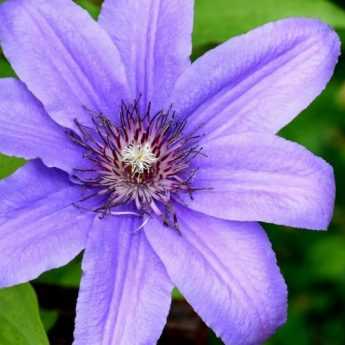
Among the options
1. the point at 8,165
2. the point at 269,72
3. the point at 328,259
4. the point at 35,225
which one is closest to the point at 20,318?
the point at 35,225

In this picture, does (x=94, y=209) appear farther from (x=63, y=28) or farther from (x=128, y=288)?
(x=63, y=28)

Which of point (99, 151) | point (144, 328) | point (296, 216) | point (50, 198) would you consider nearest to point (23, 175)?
point (50, 198)

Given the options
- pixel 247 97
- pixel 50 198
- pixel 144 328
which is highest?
pixel 247 97

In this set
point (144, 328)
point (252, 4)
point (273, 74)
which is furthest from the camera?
point (252, 4)

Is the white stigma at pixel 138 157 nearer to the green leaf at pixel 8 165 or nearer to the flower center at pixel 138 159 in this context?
the flower center at pixel 138 159

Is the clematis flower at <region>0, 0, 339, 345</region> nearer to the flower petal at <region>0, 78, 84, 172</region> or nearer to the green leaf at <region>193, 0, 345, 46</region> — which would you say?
the flower petal at <region>0, 78, 84, 172</region>

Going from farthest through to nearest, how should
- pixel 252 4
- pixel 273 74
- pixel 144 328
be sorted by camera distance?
pixel 252 4
pixel 273 74
pixel 144 328
